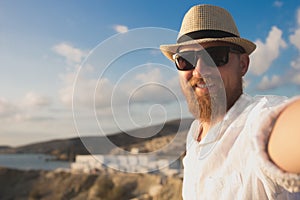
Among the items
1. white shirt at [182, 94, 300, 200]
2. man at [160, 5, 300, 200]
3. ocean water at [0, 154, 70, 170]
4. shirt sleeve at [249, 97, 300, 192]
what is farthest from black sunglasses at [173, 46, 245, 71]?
ocean water at [0, 154, 70, 170]

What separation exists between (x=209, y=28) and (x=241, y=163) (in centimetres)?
67

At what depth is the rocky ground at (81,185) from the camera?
1639 cm

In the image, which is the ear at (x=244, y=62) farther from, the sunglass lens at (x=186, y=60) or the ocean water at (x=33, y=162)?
the ocean water at (x=33, y=162)

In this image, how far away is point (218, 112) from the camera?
133 cm

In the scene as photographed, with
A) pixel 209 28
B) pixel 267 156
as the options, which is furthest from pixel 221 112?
pixel 267 156

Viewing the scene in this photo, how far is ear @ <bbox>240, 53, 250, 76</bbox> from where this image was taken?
4.77 ft

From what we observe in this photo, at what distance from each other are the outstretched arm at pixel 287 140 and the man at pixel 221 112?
14 millimetres

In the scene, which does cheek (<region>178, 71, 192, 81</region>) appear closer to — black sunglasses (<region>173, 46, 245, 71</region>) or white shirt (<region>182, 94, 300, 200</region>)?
black sunglasses (<region>173, 46, 245, 71</region>)

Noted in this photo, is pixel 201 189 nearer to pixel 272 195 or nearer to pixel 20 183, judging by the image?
pixel 272 195

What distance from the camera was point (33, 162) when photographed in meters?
30.9

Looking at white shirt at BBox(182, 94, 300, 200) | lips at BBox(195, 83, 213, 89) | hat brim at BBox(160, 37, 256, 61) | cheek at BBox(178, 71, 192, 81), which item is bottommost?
white shirt at BBox(182, 94, 300, 200)

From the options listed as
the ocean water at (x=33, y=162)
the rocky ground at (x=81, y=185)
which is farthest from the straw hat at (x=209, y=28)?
the ocean water at (x=33, y=162)

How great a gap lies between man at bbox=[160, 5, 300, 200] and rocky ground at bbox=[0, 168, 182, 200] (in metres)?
11.2

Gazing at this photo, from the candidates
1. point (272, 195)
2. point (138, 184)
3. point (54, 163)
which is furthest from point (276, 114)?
point (54, 163)
